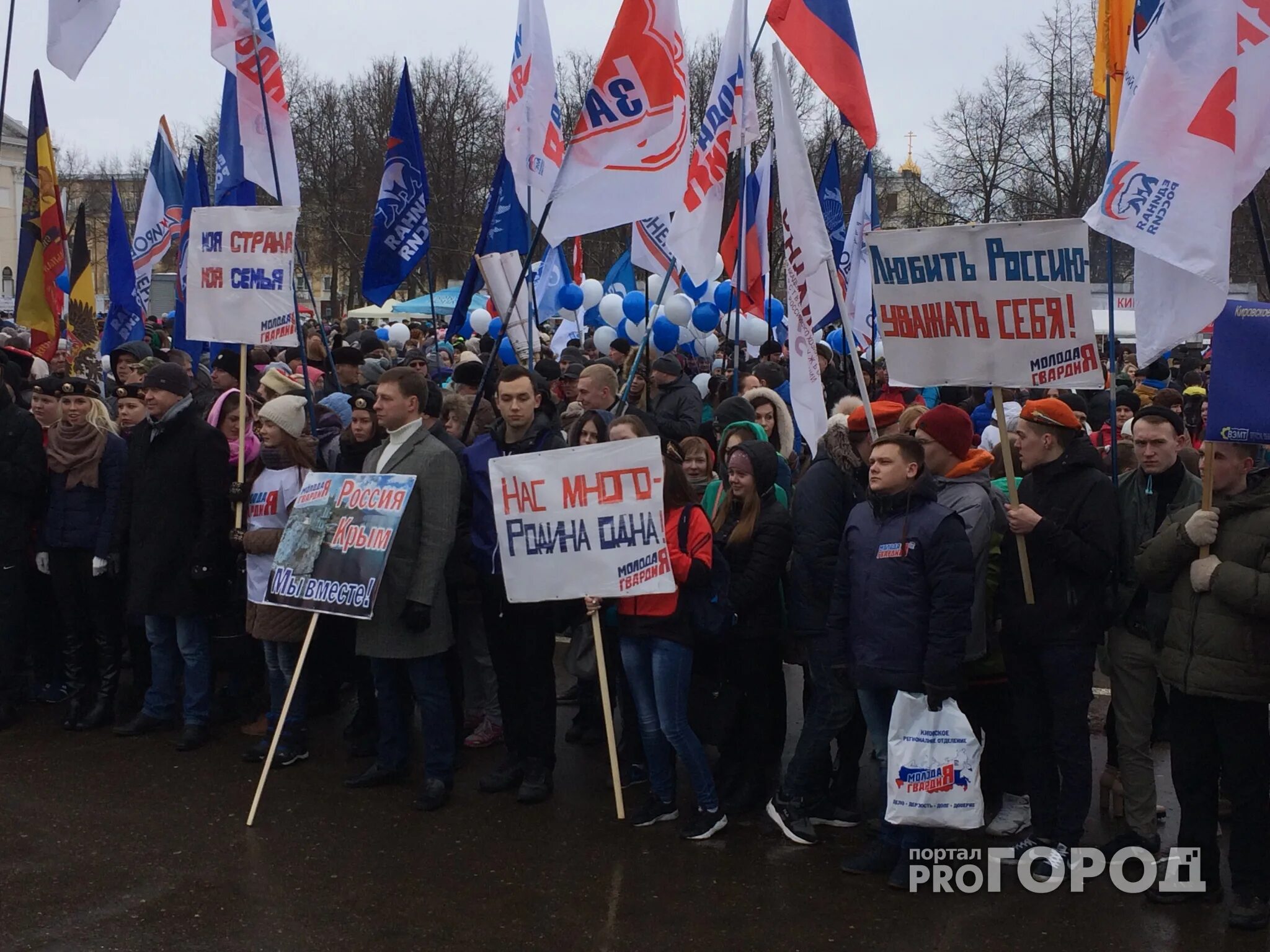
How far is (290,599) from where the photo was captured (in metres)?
6.32

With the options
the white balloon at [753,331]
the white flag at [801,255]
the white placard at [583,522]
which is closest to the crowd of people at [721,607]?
the white placard at [583,522]

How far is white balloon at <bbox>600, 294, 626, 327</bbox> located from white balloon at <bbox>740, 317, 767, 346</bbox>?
207 cm

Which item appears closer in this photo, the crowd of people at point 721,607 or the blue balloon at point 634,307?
the crowd of people at point 721,607

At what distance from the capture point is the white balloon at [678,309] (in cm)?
1731

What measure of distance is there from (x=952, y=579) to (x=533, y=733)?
7.55ft

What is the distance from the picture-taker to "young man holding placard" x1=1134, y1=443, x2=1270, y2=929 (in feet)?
16.1

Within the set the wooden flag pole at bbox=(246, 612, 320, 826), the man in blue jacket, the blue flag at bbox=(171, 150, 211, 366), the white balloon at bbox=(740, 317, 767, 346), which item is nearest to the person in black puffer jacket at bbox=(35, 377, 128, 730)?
the wooden flag pole at bbox=(246, 612, 320, 826)

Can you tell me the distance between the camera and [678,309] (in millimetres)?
17375

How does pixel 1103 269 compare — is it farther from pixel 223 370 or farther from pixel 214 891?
pixel 214 891

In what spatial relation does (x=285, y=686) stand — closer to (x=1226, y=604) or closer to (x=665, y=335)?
(x=1226, y=604)

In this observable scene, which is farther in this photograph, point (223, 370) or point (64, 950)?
point (223, 370)

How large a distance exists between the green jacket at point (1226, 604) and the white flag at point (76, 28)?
756 cm

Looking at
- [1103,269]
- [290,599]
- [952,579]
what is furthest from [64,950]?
[1103,269]

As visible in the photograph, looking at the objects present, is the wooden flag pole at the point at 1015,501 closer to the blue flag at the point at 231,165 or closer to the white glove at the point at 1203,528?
the white glove at the point at 1203,528
